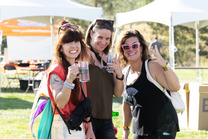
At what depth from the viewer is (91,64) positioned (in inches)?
121

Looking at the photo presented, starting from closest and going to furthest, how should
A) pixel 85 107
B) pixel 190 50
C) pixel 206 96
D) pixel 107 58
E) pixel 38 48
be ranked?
pixel 85 107 → pixel 107 58 → pixel 206 96 → pixel 38 48 → pixel 190 50

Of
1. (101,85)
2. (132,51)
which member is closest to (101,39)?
(132,51)

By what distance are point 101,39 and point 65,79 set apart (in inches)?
25.7

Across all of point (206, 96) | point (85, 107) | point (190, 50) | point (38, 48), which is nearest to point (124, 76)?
point (85, 107)

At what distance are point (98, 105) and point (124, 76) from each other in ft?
1.37

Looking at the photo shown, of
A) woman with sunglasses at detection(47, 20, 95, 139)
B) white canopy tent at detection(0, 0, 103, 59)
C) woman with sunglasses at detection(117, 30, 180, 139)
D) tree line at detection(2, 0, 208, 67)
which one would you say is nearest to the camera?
woman with sunglasses at detection(47, 20, 95, 139)

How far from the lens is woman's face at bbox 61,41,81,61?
2.66m

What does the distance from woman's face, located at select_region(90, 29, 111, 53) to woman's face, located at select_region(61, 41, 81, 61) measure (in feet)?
1.42

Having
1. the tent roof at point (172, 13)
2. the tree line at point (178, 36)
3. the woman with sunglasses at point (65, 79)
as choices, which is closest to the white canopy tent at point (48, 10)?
the tent roof at point (172, 13)

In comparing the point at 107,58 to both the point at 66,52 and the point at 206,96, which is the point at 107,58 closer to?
the point at 66,52

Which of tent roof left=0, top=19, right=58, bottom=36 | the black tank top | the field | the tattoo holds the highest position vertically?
tent roof left=0, top=19, right=58, bottom=36

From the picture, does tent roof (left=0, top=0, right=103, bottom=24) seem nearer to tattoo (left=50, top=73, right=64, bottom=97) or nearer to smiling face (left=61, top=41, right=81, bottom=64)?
smiling face (left=61, top=41, right=81, bottom=64)

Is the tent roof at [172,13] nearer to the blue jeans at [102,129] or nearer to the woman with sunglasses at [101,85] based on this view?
the woman with sunglasses at [101,85]

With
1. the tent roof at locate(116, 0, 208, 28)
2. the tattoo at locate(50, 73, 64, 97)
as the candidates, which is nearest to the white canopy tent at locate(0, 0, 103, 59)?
the tent roof at locate(116, 0, 208, 28)
